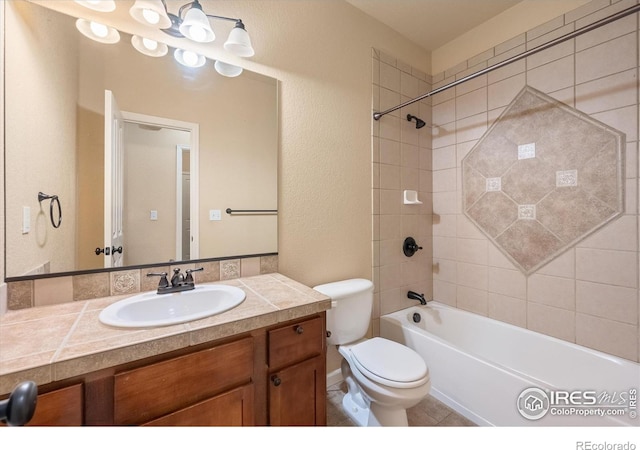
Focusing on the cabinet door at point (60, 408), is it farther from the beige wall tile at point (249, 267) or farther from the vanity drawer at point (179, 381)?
the beige wall tile at point (249, 267)

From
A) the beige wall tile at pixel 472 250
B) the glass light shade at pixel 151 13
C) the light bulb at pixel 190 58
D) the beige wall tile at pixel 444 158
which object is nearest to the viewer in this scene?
the glass light shade at pixel 151 13

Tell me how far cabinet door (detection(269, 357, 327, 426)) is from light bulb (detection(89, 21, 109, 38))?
1584 mm

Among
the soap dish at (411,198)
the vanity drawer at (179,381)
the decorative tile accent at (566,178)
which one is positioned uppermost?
the decorative tile accent at (566,178)

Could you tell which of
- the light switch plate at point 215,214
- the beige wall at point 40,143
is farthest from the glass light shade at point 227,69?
the light switch plate at point 215,214

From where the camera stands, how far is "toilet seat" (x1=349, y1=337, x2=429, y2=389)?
1229mm

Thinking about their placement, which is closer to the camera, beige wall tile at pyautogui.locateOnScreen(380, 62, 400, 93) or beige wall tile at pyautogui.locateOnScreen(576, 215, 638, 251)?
beige wall tile at pyautogui.locateOnScreen(576, 215, 638, 251)

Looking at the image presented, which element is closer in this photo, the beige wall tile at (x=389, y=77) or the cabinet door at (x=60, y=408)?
the cabinet door at (x=60, y=408)

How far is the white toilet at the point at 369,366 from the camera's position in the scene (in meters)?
1.23

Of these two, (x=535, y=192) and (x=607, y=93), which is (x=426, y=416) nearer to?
(x=535, y=192)

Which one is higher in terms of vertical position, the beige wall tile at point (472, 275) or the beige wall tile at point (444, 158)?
the beige wall tile at point (444, 158)

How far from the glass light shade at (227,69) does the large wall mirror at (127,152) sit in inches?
1.0

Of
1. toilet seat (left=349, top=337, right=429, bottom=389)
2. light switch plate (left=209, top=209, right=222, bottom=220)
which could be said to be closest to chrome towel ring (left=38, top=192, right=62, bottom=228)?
light switch plate (left=209, top=209, right=222, bottom=220)

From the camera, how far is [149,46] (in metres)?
1.21

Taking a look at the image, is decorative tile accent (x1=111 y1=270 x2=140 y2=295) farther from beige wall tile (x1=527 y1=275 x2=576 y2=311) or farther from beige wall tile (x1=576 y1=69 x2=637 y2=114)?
beige wall tile (x1=576 y1=69 x2=637 y2=114)
